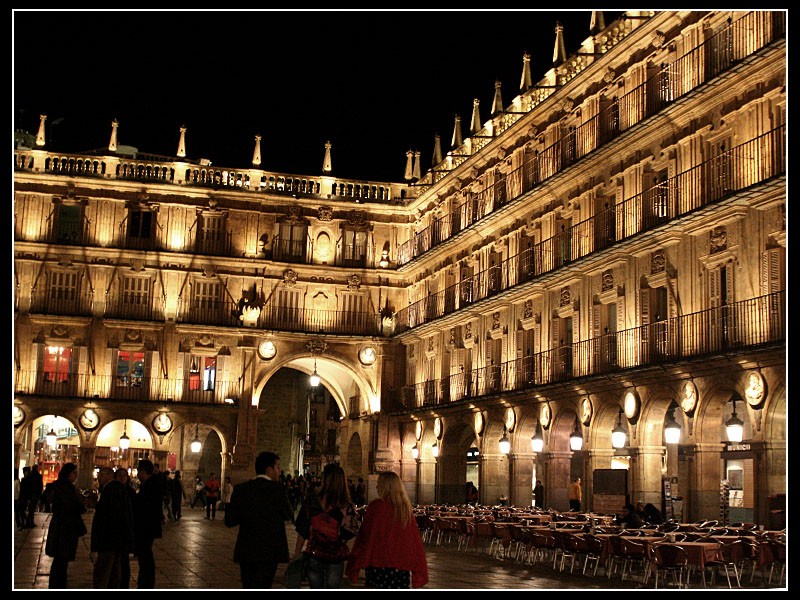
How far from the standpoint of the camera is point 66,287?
46.0 meters

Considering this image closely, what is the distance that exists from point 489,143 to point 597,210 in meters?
8.39

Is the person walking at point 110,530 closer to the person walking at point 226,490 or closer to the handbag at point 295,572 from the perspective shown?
the handbag at point 295,572

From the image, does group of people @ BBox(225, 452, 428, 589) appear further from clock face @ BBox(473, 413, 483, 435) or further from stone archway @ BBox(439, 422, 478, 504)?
stone archway @ BBox(439, 422, 478, 504)

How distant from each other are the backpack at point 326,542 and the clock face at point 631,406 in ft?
59.8

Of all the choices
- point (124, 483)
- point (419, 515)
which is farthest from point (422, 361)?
point (124, 483)

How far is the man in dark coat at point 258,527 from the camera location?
35.7 feet

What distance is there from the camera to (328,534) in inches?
443

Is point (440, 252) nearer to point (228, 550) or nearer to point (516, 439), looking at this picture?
point (516, 439)

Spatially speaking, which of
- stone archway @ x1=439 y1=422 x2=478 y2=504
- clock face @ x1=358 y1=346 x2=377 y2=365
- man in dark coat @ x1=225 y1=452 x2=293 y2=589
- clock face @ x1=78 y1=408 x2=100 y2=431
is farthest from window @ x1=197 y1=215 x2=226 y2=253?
man in dark coat @ x1=225 y1=452 x2=293 y2=589

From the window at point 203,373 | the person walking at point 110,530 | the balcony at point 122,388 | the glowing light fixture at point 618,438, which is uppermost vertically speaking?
the window at point 203,373

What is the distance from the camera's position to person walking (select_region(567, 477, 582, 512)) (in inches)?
1255

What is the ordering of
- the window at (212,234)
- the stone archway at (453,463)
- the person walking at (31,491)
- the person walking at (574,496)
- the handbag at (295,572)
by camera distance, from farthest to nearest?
the window at (212,234) < the stone archway at (453,463) < the person walking at (574,496) < the person walking at (31,491) < the handbag at (295,572)

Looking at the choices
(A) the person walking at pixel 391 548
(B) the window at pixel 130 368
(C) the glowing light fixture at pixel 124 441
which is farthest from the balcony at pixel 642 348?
(A) the person walking at pixel 391 548

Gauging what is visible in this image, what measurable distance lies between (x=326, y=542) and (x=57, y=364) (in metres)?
36.7
